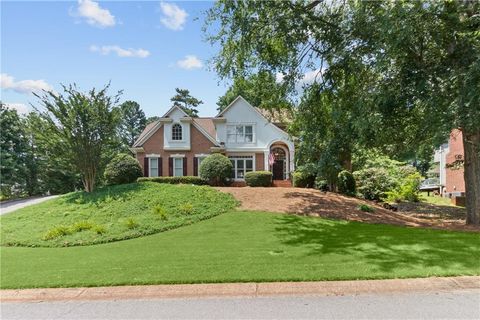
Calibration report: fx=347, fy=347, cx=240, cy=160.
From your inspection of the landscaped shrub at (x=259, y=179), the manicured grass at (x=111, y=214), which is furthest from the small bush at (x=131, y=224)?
the landscaped shrub at (x=259, y=179)

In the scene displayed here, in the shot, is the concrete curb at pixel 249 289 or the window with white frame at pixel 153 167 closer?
the concrete curb at pixel 249 289

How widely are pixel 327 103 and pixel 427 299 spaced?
11.0 meters

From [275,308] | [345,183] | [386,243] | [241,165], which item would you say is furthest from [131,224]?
[241,165]

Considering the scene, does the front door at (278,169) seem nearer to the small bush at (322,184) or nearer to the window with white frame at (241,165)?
the window with white frame at (241,165)

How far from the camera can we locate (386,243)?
27.6 feet

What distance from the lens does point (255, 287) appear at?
557 cm

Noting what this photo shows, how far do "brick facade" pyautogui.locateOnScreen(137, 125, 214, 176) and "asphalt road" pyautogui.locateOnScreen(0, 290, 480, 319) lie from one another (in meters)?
20.4

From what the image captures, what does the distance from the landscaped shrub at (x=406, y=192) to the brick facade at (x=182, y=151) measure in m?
12.7

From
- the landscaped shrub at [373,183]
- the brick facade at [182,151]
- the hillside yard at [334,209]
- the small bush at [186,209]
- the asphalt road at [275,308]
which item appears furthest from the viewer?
the brick facade at [182,151]

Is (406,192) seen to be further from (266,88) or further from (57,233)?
(57,233)

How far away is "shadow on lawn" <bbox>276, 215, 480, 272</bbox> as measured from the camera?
21.7ft

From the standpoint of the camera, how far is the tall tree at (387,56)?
9641mm

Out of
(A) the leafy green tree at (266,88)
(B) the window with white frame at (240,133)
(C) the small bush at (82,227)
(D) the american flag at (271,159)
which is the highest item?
(A) the leafy green tree at (266,88)

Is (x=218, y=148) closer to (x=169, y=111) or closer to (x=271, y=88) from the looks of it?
(x=169, y=111)
